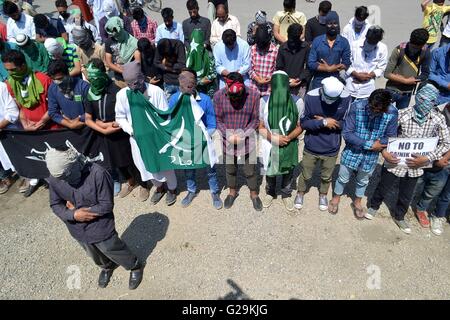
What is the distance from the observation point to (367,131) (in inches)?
172

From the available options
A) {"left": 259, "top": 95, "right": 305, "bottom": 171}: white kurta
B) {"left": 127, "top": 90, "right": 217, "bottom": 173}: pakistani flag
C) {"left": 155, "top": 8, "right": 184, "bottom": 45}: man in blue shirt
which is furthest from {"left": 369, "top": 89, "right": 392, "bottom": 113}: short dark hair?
{"left": 155, "top": 8, "right": 184, "bottom": 45}: man in blue shirt

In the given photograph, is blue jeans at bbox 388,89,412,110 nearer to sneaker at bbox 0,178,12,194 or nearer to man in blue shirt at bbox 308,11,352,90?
man in blue shirt at bbox 308,11,352,90

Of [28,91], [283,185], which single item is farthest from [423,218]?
[28,91]

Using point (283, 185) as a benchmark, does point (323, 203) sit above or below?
below

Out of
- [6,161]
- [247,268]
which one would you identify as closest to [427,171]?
[247,268]

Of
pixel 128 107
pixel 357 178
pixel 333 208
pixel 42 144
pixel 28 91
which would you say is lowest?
pixel 333 208

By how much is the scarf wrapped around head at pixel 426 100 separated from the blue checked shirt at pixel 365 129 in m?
→ 0.26

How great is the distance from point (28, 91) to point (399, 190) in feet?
18.3

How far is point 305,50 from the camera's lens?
6031 mm

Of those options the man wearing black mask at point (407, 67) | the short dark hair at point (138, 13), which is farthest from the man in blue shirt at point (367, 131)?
the short dark hair at point (138, 13)

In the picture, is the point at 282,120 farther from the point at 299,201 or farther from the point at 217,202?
the point at 217,202

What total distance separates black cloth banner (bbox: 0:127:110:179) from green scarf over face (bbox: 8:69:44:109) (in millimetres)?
493

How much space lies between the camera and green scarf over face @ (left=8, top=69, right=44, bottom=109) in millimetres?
4961

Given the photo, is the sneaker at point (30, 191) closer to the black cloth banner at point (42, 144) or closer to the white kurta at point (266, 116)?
the black cloth banner at point (42, 144)
